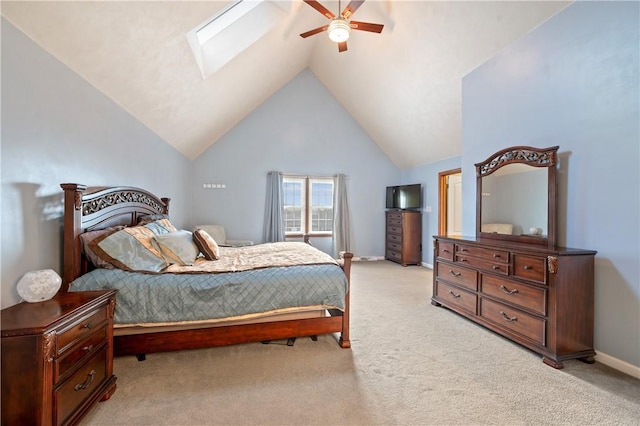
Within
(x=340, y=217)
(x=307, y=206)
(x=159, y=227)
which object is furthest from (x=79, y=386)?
(x=340, y=217)

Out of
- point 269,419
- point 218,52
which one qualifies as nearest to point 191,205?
point 218,52

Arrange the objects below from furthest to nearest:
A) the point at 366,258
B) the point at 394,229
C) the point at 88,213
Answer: the point at 366,258
the point at 394,229
the point at 88,213

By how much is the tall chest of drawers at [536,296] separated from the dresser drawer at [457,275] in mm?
11

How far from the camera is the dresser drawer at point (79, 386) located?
Result: 1.35 m

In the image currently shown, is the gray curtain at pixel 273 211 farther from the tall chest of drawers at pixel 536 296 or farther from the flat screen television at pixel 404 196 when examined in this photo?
the tall chest of drawers at pixel 536 296

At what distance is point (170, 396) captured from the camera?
1783mm

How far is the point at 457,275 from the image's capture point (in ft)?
10.6

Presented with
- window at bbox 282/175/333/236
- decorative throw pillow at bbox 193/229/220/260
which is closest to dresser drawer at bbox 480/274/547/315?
decorative throw pillow at bbox 193/229/220/260

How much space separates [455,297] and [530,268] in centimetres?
98

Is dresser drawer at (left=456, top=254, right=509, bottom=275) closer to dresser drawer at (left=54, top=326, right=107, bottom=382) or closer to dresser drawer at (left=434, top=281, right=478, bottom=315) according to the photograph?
dresser drawer at (left=434, top=281, right=478, bottom=315)

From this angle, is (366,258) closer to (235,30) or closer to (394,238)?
(394,238)

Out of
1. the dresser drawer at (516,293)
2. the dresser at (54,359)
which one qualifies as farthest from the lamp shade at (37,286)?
the dresser drawer at (516,293)

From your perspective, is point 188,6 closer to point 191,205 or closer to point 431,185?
point 191,205

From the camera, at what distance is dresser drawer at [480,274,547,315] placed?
7.56ft
